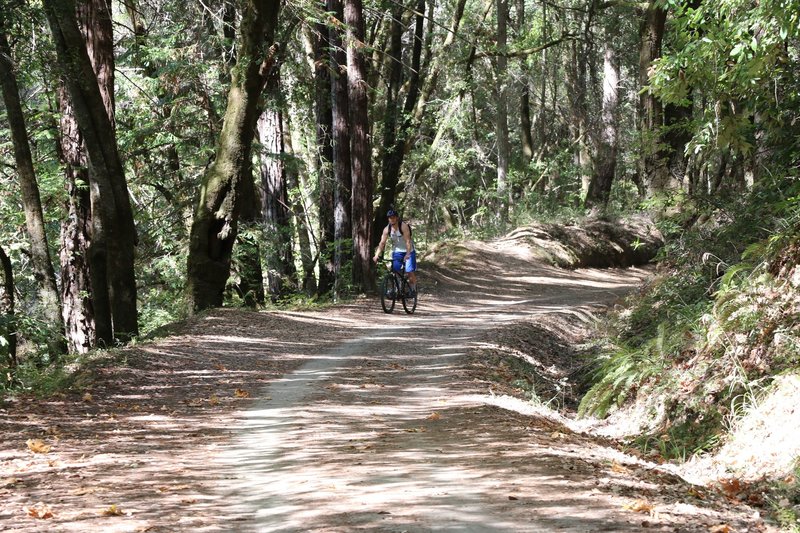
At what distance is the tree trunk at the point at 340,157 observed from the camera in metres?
20.2

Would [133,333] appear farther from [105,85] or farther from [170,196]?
[170,196]

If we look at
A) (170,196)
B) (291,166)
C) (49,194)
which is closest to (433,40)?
(291,166)

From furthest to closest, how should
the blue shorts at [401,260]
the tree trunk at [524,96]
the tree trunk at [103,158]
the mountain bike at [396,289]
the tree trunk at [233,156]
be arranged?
1. the tree trunk at [524,96]
2. the mountain bike at [396,289]
3. the blue shorts at [401,260]
4. the tree trunk at [233,156]
5. the tree trunk at [103,158]

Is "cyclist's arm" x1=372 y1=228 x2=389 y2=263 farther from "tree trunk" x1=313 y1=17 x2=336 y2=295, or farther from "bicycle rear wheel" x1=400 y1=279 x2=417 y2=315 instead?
"tree trunk" x1=313 y1=17 x2=336 y2=295

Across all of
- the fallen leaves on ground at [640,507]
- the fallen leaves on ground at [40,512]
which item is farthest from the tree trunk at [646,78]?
the fallen leaves on ground at [40,512]

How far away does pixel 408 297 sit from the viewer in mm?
18094

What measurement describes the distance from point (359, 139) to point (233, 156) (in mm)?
4788

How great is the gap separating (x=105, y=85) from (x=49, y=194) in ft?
25.7

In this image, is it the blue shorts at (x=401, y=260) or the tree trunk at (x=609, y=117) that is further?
the tree trunk at (x=609, y=117)

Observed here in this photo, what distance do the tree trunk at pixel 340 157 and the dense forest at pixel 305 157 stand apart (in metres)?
0.07

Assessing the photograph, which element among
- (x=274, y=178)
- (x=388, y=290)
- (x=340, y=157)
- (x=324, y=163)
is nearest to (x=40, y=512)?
(x=388, y=290)

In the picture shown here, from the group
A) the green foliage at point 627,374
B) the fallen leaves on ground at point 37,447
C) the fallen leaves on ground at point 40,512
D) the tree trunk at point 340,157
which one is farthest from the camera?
the tree trunk at point 340,157

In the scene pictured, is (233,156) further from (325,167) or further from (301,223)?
(301,223)

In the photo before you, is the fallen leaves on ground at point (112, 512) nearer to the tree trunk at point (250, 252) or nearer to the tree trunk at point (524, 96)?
the tree trunk at point (250, 252)
